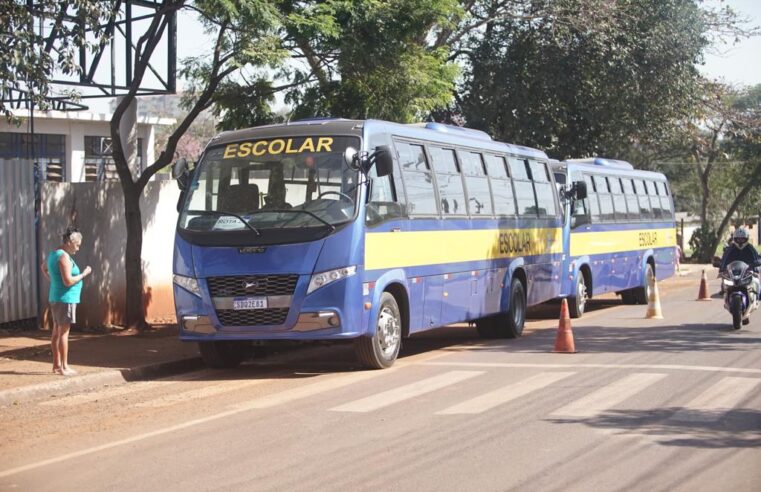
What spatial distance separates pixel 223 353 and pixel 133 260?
3.93 m

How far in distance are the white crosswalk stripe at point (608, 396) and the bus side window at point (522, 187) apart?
697 centimetres

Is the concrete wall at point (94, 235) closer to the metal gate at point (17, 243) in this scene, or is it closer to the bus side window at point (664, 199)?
the metal gate at point (17, 243)

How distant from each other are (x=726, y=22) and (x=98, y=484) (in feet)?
87.7

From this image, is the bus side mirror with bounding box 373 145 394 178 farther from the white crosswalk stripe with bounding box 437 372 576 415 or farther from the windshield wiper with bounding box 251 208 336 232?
the white crosswalk stripe with bounding box 437 372 576 415

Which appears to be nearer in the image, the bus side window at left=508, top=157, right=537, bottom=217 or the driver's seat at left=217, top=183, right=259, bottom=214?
the driver's seat at left=217, top=183, right=259, bottom=214

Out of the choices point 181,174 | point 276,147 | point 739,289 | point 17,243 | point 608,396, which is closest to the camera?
point 608,396

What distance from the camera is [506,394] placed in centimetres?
1134

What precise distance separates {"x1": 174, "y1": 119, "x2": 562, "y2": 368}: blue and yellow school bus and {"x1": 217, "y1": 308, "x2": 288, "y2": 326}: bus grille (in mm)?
17

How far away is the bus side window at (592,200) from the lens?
23.7 m

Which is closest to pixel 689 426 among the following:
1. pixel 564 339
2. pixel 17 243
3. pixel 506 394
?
pixel 506 394

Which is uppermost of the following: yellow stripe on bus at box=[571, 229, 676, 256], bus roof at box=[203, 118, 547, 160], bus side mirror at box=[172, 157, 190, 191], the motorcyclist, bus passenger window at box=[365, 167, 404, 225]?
bus roof at box=[203, 118, 547, 160]

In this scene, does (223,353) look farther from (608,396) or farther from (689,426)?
(689,426)

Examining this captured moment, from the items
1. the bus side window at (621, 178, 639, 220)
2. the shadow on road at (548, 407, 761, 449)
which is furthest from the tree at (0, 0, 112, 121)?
the bus side window at (621, 178, 639, 220)

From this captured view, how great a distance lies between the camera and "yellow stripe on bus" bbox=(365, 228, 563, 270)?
13766 millimetres
